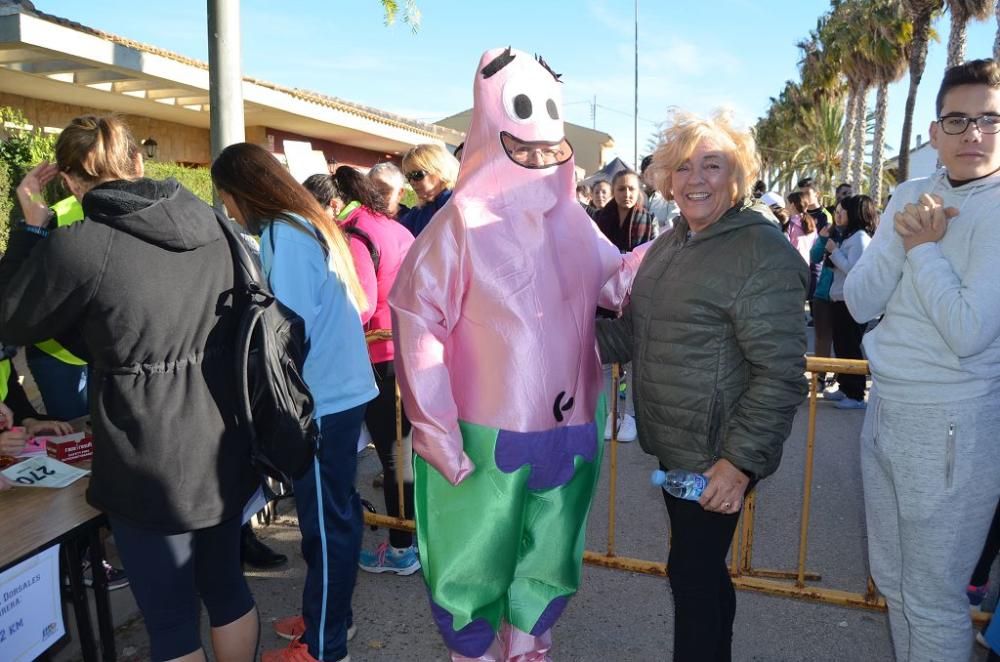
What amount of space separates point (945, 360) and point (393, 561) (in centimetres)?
256

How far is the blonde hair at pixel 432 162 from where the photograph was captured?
13.1 feet

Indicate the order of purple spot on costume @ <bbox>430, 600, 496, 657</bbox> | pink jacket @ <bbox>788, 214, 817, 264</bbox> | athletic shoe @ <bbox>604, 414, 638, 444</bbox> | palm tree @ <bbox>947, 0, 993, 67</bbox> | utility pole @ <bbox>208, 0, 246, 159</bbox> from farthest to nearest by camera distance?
palm tree @ <bbox>947, 0, 993, 67</bbox>, pink jacket @ <bbox>788, 214, 817, 264</bbox>, athletic shoe @ <bbox>604, 414, 638, 444</bbox>, utility pole @ <bbox>208, 0, 246, 159</bbox>, purple spot on costume @ <bbox>430, 600, 496, 657</bbox>

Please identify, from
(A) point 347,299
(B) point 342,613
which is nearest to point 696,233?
(A) point 347,299

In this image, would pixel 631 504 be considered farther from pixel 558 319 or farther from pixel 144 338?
pixel 144 338

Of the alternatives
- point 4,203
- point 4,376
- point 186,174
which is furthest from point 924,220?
point 186,174

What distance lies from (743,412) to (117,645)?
2.63 metres

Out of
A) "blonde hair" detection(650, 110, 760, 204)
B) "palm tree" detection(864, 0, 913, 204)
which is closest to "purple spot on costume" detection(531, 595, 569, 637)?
"blonde hair" detection(650, 110, 760, 204)

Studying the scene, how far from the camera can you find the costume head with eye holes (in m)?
2.20

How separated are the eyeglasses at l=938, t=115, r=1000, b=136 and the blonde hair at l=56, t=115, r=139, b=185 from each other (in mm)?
2304

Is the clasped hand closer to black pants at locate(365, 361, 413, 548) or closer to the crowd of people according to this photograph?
the crowd of people

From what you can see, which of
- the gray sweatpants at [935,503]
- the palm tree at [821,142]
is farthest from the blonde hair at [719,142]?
the palm tree at [821,142]

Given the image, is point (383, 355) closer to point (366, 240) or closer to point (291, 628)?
point (366, 240)

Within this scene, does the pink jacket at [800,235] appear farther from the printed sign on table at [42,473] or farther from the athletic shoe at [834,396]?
the printed sign on table at [42,473]

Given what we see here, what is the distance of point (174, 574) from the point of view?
6.66ft
